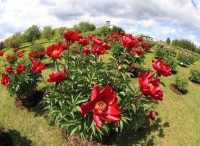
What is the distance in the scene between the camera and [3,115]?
9523mm

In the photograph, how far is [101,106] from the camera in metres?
3.50

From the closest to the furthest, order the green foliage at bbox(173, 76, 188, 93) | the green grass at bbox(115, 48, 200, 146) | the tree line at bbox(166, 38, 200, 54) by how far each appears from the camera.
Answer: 1. the green grass at bbox(115, 48, 200, 146)
2. the green foliage at bbox(173, 76, 188, 93)
3. the tree line at bbox(166, 38, 200, 54)

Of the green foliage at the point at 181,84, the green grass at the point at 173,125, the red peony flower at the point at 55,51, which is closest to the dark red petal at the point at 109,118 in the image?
the red peony flower at the point at 55,51

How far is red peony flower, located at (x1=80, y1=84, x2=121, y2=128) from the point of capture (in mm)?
3398

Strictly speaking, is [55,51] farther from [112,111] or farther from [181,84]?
[181,84]

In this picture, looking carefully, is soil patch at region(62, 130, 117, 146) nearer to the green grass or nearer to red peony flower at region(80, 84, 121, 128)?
the green grass

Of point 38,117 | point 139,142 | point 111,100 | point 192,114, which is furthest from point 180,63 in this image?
point 111,100

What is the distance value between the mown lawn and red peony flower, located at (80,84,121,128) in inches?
154

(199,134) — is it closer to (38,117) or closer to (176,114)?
(176,114)

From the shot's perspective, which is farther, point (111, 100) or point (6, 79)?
point (6, 79)

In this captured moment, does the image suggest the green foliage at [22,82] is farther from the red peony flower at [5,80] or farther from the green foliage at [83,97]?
the green foliage at [83,97]

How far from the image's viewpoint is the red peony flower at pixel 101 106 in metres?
3.40

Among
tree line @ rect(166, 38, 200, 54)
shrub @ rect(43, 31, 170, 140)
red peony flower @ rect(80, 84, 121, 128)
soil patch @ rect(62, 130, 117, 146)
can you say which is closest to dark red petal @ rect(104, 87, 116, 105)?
red peony flower @ rect(80, 84, 121, 128)

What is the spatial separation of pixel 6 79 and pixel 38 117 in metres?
1.96
